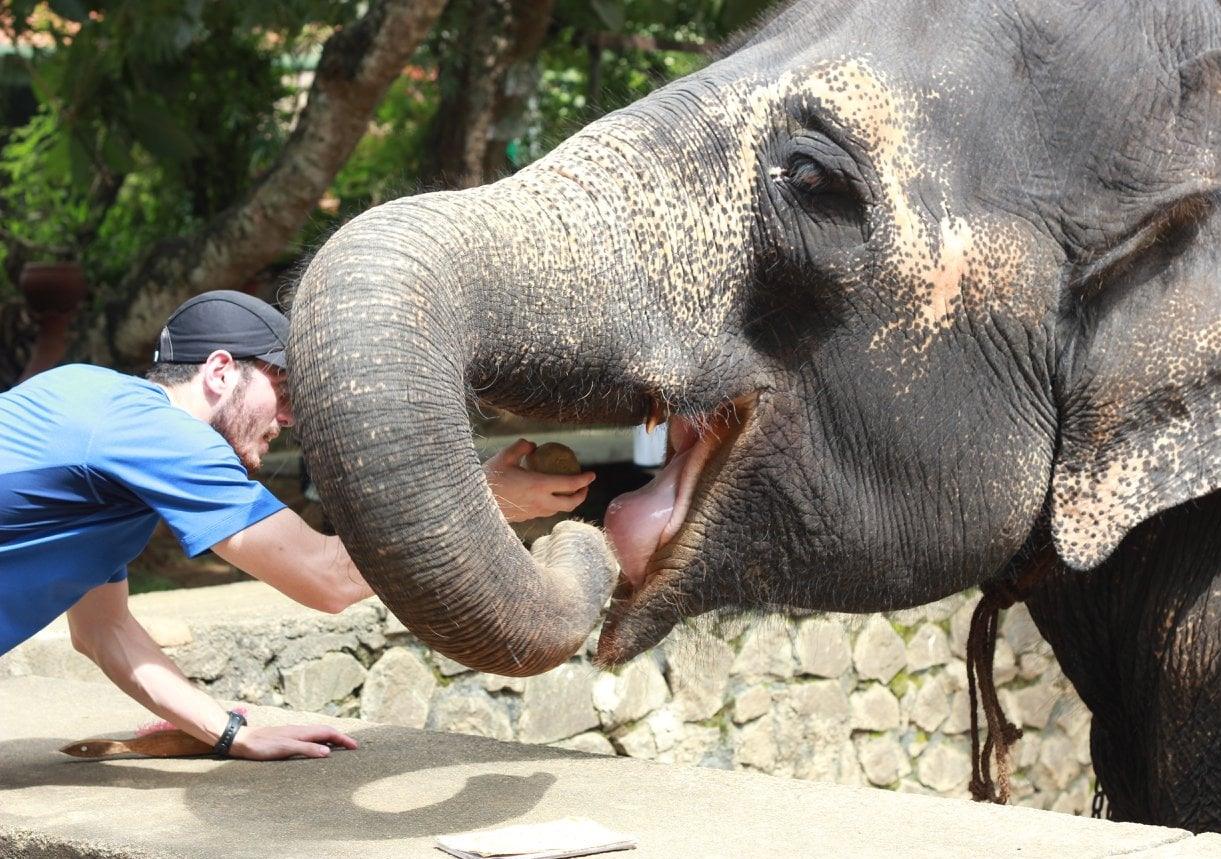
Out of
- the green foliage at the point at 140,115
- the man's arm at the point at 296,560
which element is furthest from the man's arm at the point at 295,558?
the green foliage at the point at 140,115

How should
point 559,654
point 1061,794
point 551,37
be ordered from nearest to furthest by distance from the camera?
point 559,654 < point 1061,794 < point 551,37

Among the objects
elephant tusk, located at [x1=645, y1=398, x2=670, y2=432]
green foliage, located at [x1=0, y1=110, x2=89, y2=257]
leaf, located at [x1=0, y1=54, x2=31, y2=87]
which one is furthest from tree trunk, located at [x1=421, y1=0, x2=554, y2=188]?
elephant tusk, located at [x1=645, y1=398, x2=670, y2=432]

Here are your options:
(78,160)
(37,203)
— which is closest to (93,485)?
(78,160)

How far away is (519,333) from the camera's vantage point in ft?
7.06

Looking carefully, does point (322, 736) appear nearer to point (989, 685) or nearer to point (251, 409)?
point (251, 409)

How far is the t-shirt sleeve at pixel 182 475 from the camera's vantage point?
113 inches

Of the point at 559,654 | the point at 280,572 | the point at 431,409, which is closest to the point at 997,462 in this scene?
the point at 559,654

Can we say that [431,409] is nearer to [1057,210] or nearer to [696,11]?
[1057,210]

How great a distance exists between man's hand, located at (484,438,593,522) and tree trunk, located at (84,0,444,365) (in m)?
3.91

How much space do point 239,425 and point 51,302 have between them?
6.03m

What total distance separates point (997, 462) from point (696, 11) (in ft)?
19.4

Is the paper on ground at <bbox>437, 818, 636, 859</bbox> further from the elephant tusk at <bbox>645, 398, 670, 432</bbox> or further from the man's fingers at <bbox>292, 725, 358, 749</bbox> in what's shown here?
the man's fingers at <bbox>292, 725, 358, 749</bbox>

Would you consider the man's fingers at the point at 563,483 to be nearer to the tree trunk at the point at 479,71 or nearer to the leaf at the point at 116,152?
the tree trunk at the point at 479,71

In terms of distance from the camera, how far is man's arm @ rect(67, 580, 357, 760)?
3266 millimetres
